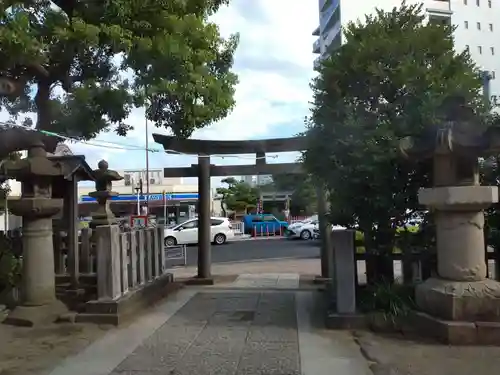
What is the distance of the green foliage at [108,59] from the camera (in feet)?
27.8

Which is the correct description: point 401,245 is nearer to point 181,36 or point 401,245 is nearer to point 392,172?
point 392,172

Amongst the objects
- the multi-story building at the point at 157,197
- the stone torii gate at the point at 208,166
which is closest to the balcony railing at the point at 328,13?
the multi-story building at the point at 157,197

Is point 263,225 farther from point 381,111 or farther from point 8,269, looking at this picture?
point 381,111

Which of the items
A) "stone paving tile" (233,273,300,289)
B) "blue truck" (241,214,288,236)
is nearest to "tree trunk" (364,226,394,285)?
"stone paving tile" (233,273,300,289)

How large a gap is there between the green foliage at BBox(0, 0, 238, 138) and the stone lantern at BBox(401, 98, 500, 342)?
15.3 feet

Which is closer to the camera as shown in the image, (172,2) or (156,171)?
(172,2)

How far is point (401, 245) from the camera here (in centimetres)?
775

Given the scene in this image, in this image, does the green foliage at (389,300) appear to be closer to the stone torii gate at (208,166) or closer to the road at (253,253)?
the stone torii gate at (208,166)

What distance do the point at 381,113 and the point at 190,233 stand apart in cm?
2077

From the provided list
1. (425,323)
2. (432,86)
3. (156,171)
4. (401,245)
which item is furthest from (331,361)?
(156,171)

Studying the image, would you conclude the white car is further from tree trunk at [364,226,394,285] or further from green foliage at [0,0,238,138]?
tree trunk at [364,226,394,285]

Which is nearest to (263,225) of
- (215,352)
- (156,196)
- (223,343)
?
(156,196)

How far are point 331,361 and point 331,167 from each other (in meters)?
2.97

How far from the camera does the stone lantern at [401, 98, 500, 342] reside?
6176 mm
